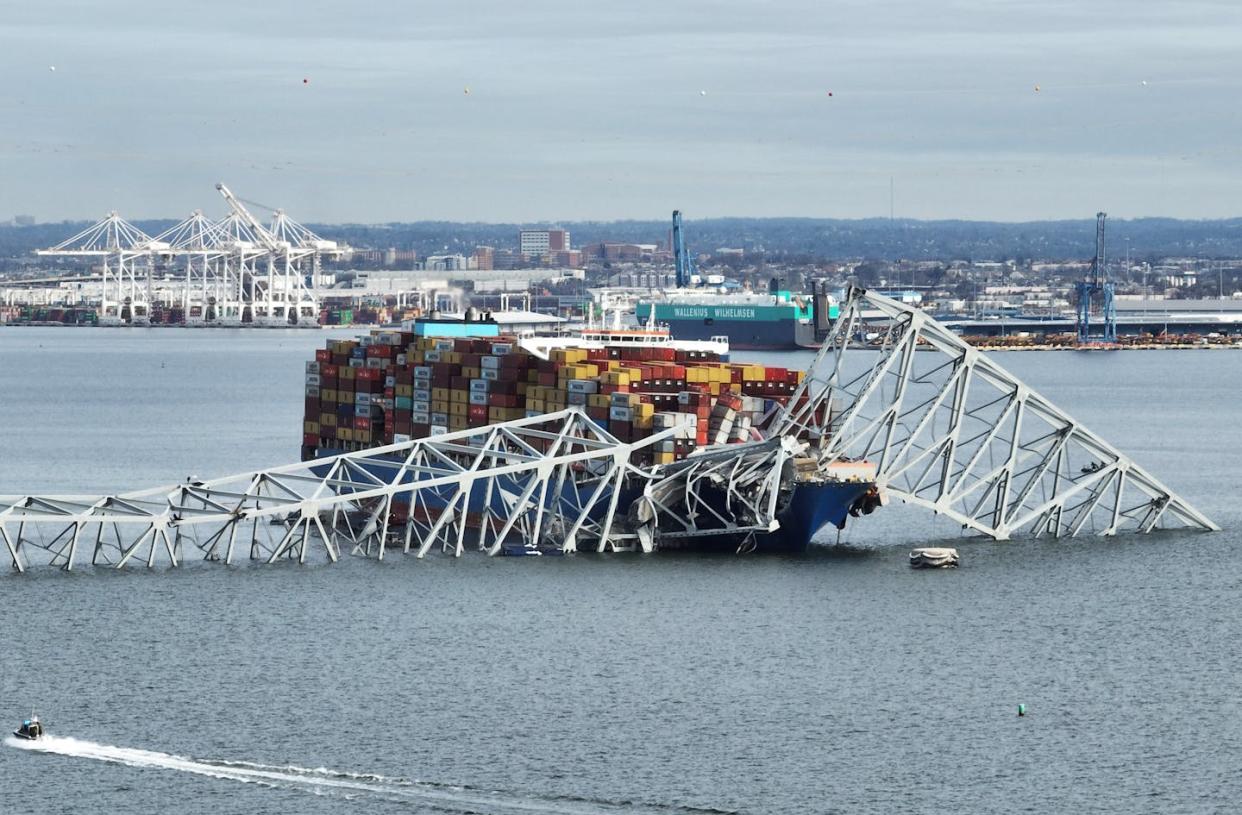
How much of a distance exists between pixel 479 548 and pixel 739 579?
424 inches

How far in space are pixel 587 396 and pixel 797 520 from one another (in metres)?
9.67

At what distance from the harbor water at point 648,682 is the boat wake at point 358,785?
72mm

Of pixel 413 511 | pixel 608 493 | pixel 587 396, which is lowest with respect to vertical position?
pixel 413 511

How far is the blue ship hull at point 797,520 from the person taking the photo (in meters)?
67.1

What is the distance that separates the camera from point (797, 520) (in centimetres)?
6788

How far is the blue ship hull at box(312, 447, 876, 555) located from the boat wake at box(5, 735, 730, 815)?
987 inches

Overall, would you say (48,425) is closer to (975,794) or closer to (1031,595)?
(1031,595)

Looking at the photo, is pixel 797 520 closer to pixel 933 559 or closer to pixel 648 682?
pixel 933 559

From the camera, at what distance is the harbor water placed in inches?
1645

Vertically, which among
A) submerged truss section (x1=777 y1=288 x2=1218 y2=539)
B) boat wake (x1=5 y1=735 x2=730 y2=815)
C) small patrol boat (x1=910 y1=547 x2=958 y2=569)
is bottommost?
boat wake (x1=5 y1=735 x2=730 y2=815)

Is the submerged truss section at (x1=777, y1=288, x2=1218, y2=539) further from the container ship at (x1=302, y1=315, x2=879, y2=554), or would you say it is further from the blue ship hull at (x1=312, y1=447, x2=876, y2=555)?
the container ship at (x1=302, y1=315, x2=879, y2=554)

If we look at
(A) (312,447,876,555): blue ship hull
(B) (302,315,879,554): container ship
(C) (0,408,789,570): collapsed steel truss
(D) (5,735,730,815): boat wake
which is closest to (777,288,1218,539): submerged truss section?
(A) (312,447,876,555): blue ship hull

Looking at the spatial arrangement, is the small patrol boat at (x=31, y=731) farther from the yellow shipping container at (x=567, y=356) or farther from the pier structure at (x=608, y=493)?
the yellow shipping container at (x=567, y=356)

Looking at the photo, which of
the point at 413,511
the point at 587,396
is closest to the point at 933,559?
the point at 587,396
